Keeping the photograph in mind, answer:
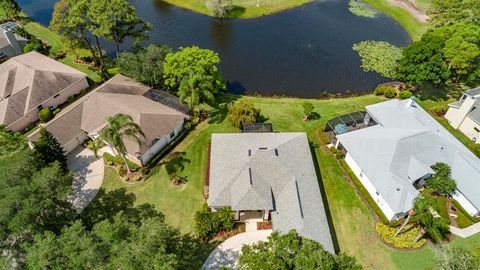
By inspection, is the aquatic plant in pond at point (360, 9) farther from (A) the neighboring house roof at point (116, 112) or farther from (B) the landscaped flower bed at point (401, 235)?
(B) the landscaped flower bed at point (401, 235)

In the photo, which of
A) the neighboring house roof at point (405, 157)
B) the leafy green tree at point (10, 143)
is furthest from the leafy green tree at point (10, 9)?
the neighboring house roof at point (405, 157)

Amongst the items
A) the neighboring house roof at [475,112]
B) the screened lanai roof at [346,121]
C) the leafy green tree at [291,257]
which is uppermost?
the leafy green tree at [291,257]

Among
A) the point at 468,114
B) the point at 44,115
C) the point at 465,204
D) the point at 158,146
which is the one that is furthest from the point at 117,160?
the point at 468,114

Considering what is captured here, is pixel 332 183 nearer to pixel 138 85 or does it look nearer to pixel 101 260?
pixel 101 260

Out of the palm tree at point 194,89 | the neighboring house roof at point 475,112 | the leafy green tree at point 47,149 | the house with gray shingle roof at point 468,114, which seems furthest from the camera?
the neighboring house roof at point 475,112

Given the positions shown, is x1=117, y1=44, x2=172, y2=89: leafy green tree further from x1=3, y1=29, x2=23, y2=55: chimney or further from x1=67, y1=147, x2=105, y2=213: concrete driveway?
x1=3, y1=29, x2=23, y2=55: chimney

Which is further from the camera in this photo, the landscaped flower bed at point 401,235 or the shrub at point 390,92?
the shrub at point 390,92
